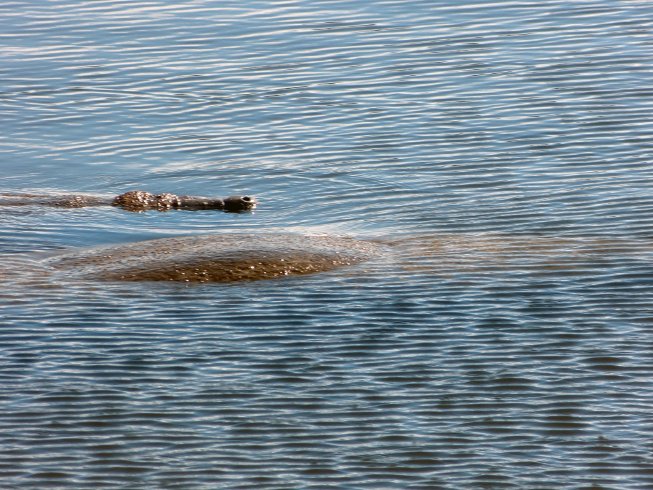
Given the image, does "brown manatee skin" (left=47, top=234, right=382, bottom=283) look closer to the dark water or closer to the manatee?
the dark water

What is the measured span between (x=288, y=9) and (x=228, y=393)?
1812 centimetres

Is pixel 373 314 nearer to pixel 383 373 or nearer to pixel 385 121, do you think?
pixel 383 373

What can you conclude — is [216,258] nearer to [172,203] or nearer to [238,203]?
[238,203]

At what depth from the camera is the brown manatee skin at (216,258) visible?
11.6 meters


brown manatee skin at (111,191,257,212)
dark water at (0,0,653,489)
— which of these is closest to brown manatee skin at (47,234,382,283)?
dark water at (0,0,653,489)

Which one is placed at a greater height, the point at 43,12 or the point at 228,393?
the point at 43,12

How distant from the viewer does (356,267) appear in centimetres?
1191

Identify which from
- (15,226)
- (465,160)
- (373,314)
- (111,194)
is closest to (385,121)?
(465,160)

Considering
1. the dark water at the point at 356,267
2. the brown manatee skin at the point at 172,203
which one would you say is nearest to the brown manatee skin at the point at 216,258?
the dark water at the point at 356,267

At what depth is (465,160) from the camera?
16188 millimetres

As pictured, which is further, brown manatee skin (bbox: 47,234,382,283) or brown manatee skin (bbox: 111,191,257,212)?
brown manatee skin (bbox: 111,191,257,212)

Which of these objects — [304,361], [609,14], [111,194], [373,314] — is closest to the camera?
[304,361]

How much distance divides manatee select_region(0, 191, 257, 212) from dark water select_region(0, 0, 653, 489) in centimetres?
26

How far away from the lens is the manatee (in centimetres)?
1466
